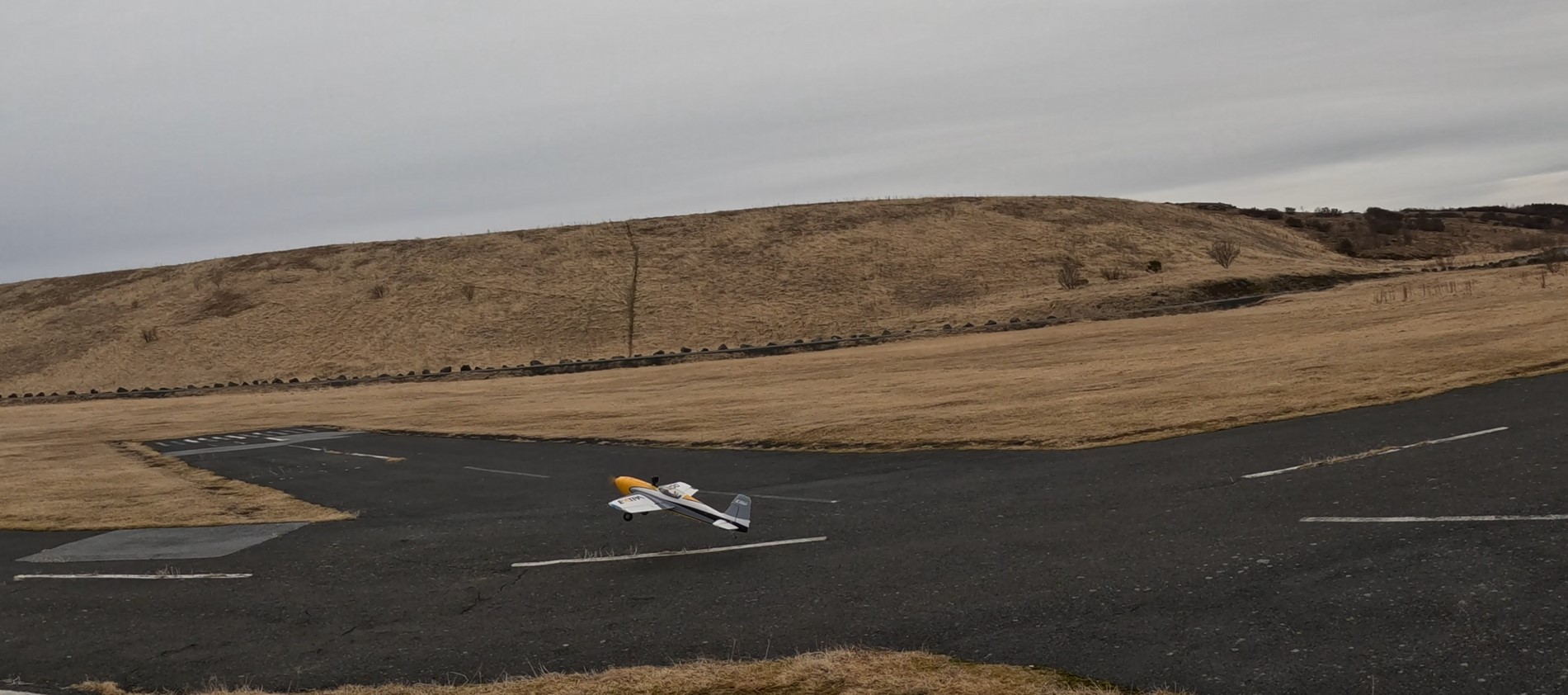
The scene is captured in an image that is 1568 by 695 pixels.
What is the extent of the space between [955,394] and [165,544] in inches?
702

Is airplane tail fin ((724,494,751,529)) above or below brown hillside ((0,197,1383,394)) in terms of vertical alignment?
below

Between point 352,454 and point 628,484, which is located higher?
point 628,484

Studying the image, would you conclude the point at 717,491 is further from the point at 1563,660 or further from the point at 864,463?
the point at 1563,660

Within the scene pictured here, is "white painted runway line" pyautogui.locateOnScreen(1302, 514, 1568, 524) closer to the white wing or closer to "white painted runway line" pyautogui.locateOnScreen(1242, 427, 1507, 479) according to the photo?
"white painted runway line" pyautogui.locateOnScreen(1242, 427, 1507, 479)

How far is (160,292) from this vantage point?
10400 centimetres

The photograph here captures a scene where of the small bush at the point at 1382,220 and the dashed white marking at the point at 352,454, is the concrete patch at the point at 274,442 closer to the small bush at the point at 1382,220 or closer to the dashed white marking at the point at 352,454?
the dashed white marking at the point at 352,454

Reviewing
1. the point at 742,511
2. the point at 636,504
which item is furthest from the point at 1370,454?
the point at 636,504

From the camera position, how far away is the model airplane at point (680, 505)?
1370cm

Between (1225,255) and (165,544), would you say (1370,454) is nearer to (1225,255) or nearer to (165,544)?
(165,544)

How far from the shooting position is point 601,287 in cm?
8825

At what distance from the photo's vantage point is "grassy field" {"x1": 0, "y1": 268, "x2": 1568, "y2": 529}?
66.8ft

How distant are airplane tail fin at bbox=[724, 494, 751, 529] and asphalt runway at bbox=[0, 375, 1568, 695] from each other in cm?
38

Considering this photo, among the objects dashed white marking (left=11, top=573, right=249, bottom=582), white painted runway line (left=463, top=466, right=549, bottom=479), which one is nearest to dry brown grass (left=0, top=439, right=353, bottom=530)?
dashed white marking (left=11, top=573, right=249, bottom=582)

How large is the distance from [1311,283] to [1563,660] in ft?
174
